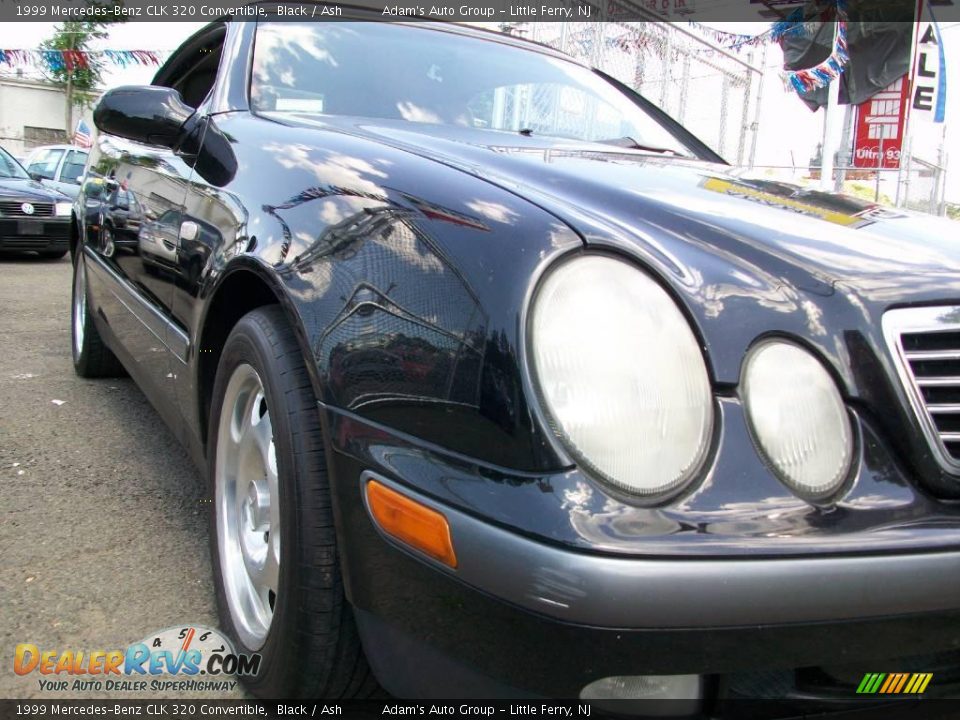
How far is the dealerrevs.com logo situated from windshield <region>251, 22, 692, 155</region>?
1.40 metres

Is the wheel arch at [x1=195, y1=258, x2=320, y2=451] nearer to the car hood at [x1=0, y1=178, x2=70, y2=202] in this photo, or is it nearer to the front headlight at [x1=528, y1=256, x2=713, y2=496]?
the front headlight at [x1=528, y1=256, x2=713, y2=496]

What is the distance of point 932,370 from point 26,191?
10.8 m

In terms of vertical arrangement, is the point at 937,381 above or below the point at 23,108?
below

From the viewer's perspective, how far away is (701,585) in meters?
1.02

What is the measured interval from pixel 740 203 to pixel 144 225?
1914 mm

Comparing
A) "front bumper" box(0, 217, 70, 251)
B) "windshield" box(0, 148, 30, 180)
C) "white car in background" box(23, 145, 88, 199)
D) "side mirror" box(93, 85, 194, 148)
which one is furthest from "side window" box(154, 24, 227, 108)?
"white car in background" box(23, 145, 88, 199)

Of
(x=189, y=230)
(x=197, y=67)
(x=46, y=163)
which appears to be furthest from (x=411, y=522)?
(x=46, y=163)

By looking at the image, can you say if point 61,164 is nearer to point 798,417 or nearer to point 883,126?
point 883,126

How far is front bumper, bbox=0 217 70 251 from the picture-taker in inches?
371

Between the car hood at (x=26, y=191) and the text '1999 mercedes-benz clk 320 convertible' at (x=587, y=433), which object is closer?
the text '1999 mercedes-benz clk 320 convertible' at (x=587, y=433)

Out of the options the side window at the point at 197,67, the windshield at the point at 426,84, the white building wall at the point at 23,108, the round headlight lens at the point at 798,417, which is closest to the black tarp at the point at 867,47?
the windshield at the point at 426,84

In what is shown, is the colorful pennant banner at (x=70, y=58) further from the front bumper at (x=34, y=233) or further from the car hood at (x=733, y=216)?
the car hood at (x=733, y=216)

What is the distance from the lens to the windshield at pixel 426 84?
2.31m

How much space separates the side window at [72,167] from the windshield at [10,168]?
226cm
